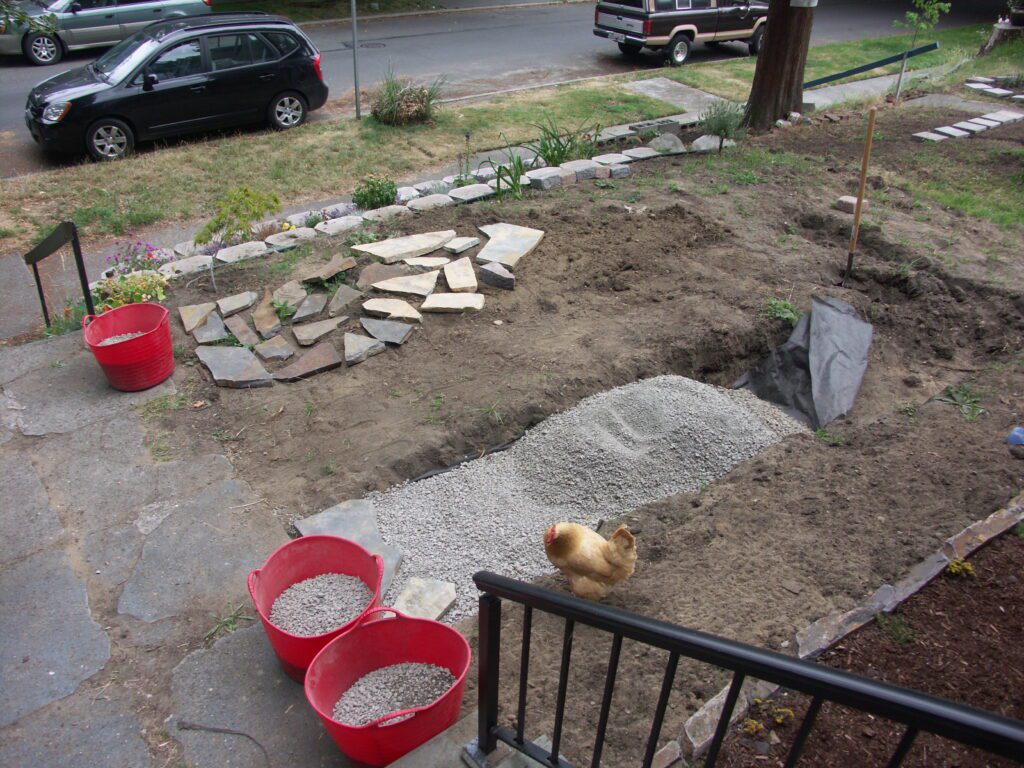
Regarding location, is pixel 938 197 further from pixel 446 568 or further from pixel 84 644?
pixel 84 644

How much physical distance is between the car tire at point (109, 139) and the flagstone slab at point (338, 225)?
424cm

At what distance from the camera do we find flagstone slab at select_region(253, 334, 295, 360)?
18.1 ft

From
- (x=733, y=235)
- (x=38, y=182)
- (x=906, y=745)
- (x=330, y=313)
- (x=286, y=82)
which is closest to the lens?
(x=906, y=745)

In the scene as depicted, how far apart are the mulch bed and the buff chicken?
0.88 metres

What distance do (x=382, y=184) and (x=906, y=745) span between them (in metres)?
7.35

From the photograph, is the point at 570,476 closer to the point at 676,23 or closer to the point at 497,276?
the point at 497,276

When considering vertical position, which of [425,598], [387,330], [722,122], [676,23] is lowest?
[425,598]

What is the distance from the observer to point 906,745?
153 cm

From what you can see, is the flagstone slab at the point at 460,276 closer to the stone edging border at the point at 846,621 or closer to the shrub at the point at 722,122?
the stone edging border at the point at 846,621

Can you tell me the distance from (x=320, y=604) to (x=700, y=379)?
3.25m

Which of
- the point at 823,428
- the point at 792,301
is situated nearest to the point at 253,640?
Answer: the point at 823,428

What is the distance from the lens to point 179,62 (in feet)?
33.1

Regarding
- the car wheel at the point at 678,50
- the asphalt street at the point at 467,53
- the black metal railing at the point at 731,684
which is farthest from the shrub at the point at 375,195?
the car wheel at the point at 678,50

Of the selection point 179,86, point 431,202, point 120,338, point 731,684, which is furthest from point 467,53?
point 731,684
